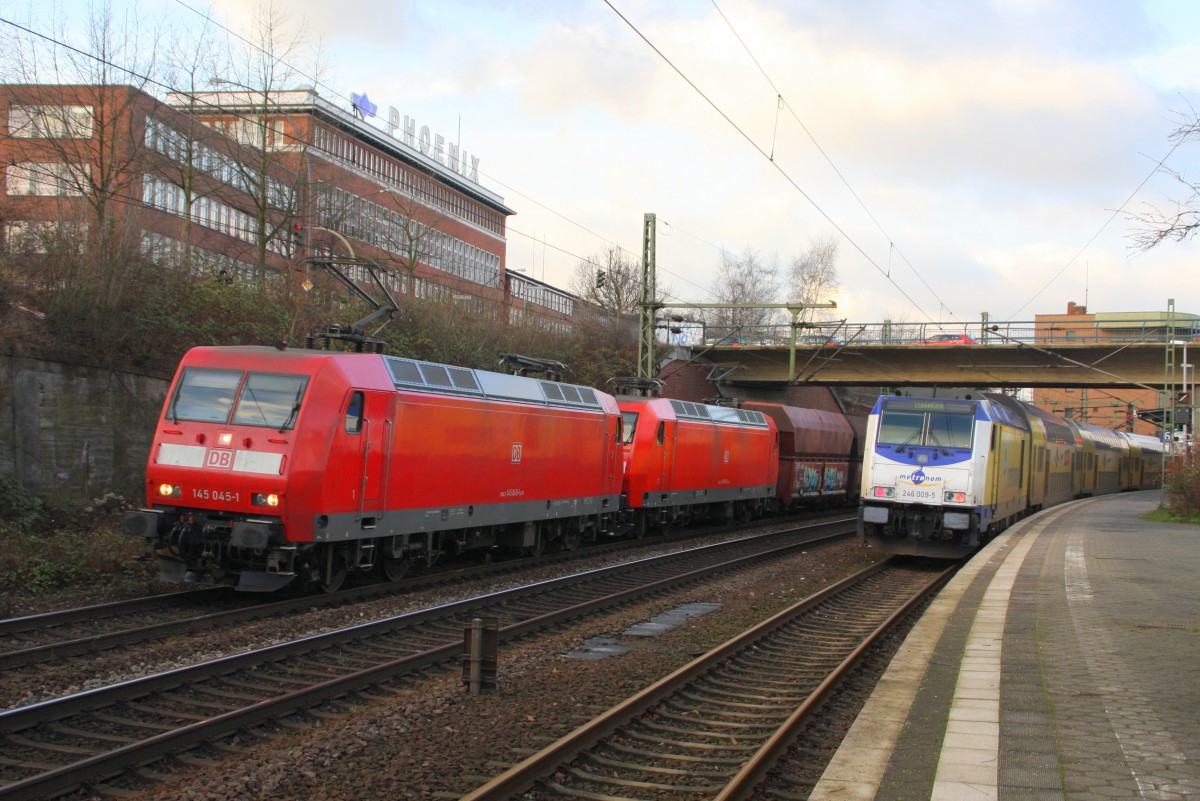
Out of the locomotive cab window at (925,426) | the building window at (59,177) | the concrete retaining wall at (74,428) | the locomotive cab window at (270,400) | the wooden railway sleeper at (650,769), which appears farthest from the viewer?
the building window at (59,177)

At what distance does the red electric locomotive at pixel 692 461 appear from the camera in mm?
22703

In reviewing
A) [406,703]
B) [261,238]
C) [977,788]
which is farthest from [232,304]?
[977,788]

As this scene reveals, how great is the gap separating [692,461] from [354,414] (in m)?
13.2

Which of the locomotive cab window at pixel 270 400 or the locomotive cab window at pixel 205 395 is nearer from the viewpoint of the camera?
the locomotive cab window at pixel 270 400

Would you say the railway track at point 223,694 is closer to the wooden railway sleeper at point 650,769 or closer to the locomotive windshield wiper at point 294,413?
the wooden railway sleeper at point 650,769

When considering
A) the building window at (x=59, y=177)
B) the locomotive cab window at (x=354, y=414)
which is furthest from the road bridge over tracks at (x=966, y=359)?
the locomotive cab window at (x=354, y=414)

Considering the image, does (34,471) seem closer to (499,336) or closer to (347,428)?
(347,428)

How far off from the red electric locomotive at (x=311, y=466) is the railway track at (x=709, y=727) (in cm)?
506

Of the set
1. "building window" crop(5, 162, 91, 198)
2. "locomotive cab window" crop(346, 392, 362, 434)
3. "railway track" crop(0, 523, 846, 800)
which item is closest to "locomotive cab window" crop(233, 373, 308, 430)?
"locomotive cab window" crop(346, 392, 362, 434)

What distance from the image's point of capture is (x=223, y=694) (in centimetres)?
790

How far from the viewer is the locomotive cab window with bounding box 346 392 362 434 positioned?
41.1 ft

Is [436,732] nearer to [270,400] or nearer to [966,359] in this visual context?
[270,400]

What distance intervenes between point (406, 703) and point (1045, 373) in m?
35.7

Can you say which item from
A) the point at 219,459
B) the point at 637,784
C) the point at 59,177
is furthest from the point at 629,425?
the point at 637,784
